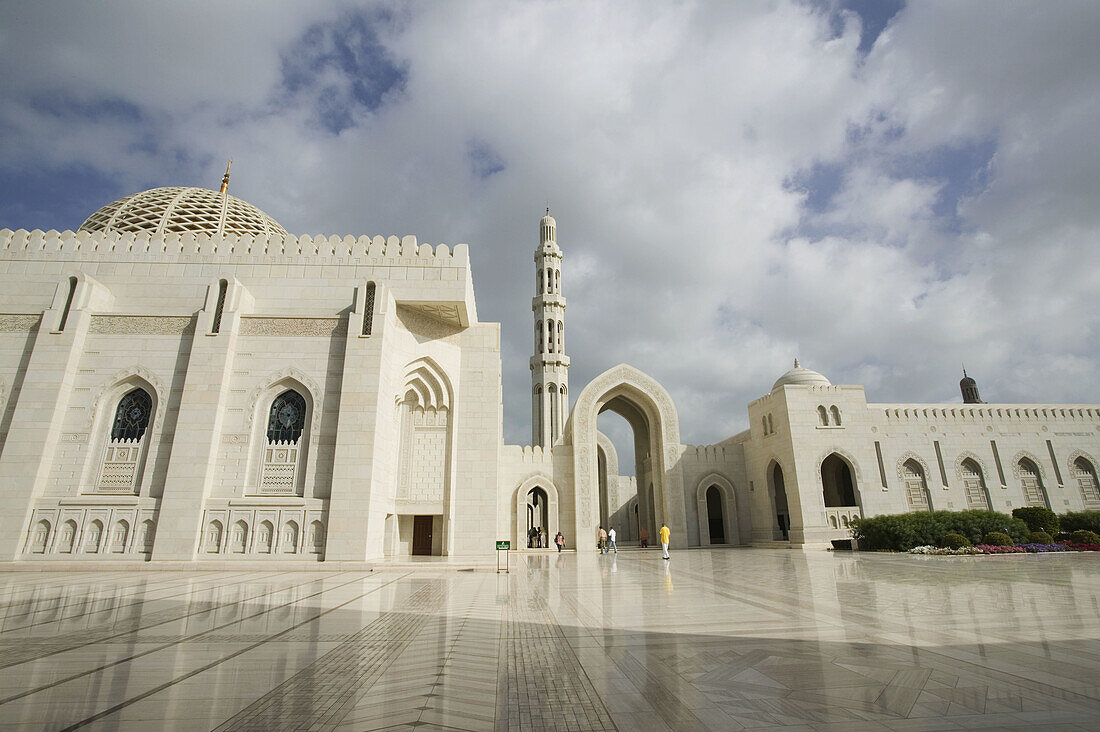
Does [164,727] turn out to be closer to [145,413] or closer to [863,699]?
[863,699]

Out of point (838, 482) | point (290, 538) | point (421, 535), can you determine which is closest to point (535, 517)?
point (838, 482)

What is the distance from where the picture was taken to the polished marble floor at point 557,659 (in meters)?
2.49

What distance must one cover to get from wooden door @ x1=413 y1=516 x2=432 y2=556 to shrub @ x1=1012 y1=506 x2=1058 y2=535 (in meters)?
17.4

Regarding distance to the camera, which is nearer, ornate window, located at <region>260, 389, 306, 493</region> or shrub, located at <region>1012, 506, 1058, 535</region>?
ornate window, located at <region>260, 389, 306, 493</region>

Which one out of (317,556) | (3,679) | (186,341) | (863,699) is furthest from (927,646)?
(186,341)

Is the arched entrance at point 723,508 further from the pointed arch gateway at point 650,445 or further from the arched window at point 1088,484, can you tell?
the arched window at point 1088,484

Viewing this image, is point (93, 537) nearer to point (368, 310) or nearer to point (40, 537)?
point (40, 537)

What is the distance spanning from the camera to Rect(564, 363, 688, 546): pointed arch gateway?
830 inches

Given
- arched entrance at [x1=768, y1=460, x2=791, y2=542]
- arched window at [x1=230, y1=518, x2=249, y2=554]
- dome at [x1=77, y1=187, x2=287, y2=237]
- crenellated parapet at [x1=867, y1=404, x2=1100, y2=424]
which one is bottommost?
arched window at [x1=230, y1=518, x2=249, y2=554]

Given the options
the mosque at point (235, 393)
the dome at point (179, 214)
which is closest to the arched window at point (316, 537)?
the mosque at point (235, 393)

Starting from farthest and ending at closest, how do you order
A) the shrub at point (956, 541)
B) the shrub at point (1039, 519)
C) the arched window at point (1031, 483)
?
the arched window at point (1031, 483) → the shrub at point (1039, 519) → the shrub at point (956, 541)

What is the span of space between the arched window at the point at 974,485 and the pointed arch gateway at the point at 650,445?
11.1 metres

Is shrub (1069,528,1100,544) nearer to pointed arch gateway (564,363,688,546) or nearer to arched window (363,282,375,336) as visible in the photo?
pointed arch gateway (564,363,688,546)

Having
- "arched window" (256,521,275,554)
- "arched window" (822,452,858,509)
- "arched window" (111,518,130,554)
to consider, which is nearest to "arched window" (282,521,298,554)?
"arched window" (256,521,275,554)
